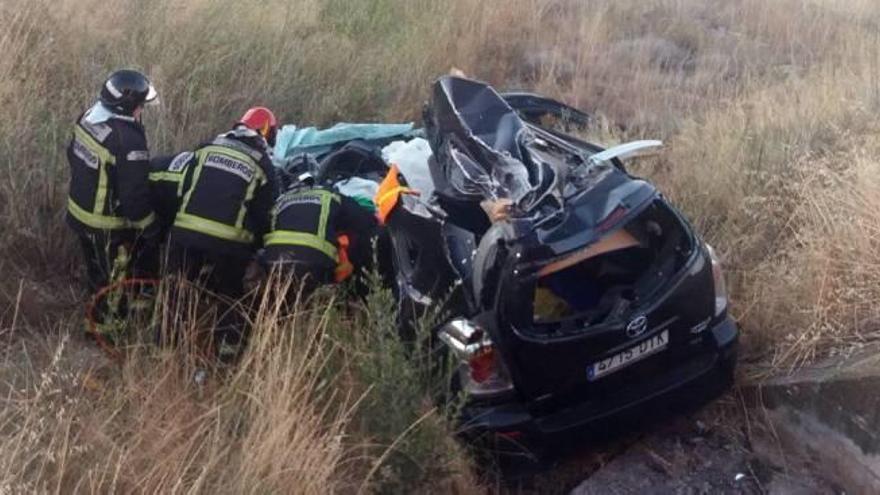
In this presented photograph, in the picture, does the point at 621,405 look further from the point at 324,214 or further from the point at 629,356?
the point at 324,214

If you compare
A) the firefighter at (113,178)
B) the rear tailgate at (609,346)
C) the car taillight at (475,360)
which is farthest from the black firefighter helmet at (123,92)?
the rear tailgate at (609,346)

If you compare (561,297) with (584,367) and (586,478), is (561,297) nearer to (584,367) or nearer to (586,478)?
(584,367)

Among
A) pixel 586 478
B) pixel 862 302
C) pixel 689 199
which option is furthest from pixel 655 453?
pixel 689 199

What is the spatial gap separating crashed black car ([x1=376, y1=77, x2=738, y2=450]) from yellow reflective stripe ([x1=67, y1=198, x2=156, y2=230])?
1.27 meters

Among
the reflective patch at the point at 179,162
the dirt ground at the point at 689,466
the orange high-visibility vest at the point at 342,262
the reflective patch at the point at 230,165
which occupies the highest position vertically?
the reflective patch at the point at 230,165

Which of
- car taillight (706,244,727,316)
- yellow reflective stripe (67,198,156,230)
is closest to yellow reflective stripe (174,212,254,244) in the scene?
yellow reflective stripe (67,198,156,230)

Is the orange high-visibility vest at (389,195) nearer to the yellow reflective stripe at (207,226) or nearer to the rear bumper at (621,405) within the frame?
the yellow reflective stripe at (207,226)

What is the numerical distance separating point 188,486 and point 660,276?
6.59 feet

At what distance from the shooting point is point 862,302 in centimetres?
494

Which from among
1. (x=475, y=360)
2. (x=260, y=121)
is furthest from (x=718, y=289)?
(x=260, y=121)

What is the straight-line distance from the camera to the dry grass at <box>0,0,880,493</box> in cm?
359

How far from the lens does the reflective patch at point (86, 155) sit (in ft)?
16.5

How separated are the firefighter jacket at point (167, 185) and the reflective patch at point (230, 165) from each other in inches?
8.5

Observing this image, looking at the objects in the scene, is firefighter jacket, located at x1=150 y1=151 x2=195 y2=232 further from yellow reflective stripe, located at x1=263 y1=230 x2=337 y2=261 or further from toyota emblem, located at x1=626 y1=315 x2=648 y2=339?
toyota emblem, located at x1=626 y1=315 x2=648 y2=339
